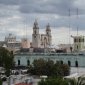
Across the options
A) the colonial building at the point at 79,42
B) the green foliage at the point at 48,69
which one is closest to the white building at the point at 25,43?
the colonial building at the point at 79,42

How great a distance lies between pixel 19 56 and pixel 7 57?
27234 mm

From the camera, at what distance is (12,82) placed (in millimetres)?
26141

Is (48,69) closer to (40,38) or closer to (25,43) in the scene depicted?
(40,38)

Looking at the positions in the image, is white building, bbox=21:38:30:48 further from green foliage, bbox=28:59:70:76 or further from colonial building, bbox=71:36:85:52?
green foliage, bbox=28:59:70:76

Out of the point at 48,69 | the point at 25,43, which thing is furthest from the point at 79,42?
the point at 48,69

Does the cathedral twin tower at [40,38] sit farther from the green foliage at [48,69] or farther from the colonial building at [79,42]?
the green foliage at [48,69]

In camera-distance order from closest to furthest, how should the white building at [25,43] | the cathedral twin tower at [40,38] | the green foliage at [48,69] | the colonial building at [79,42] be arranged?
1. the green foliage at [48,69]
2. the colonial building at [79,42]
3. the cathedral twin tower at [40,38]
4. the white building at [25,43]

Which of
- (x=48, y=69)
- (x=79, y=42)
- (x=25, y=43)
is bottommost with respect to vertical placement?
(x=48, y=69)

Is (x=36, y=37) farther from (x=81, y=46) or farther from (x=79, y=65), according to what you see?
(x=79, y=65)

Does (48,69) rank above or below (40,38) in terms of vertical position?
below

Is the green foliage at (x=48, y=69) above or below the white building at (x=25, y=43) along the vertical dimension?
below

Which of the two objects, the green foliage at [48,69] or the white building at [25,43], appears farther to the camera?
the white building at [25,43]

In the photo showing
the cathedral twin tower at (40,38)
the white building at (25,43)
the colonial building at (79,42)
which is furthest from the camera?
the white building at (25,43)

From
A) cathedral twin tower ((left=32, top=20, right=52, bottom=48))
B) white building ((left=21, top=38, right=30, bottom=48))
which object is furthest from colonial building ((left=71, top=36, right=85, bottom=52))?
white building ((left=21, top=38, right=30, bottom=48))
